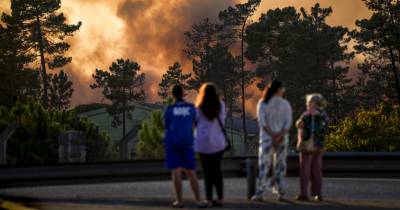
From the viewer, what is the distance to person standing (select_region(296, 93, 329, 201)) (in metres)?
14.4

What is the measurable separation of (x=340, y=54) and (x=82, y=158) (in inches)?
2858

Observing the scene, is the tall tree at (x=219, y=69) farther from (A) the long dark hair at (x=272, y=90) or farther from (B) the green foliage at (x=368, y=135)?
(A) the long dark hair at (x=272, y=90)

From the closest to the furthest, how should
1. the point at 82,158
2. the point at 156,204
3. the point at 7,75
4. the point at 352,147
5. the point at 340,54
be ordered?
the point at 156,204 < the point at 82,158 < the point at 352,147 < the point at 7,75 < the point at 340,54

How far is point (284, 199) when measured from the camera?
14.5m

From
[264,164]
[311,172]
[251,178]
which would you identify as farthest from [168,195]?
[311,172]

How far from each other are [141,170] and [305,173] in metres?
4.48

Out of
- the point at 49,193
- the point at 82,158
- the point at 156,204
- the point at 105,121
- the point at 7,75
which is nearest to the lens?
the point at 156,204

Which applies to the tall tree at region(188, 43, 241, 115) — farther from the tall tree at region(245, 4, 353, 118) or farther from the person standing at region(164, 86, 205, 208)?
the person standing at region(164, 86, 205, 208)

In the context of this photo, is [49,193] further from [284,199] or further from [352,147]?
[352,147]

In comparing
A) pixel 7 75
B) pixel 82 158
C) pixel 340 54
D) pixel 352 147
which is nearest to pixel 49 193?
pixel 82 158

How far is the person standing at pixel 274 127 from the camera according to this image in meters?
14.0

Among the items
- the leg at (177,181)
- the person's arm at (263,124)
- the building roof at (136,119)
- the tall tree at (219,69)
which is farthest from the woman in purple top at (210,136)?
the tall tree at (219,69)

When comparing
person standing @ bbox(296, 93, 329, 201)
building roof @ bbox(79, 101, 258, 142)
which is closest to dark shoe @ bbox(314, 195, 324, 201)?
person standing @ bbox(296, 93, 329, 201)

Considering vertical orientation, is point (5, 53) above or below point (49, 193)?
above
